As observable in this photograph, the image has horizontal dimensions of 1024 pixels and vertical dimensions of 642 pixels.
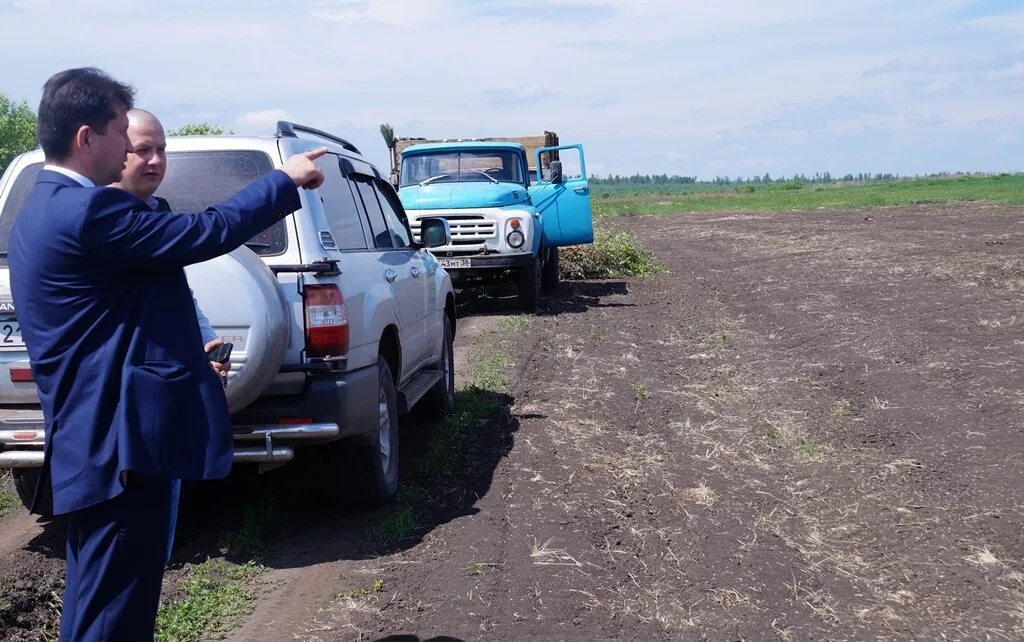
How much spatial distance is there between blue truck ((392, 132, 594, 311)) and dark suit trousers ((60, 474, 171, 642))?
33.7 feet

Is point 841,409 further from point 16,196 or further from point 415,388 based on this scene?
point 16,196

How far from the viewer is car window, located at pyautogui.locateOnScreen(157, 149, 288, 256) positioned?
17.6 feet

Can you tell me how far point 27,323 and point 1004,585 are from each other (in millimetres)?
4158

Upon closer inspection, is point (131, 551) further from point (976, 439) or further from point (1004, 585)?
point (976, 439)

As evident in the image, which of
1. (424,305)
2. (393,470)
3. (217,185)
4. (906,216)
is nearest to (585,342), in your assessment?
(424,305)

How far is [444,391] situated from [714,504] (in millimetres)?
2694

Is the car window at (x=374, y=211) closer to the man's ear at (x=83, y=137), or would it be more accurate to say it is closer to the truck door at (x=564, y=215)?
the man's ear at (x=83, y=137)

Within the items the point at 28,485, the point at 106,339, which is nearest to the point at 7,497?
the point at 28,485

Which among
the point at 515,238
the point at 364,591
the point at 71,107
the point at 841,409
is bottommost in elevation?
the point at 841,409

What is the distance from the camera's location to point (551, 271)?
17.2m

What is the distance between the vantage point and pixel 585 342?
12.0 meters

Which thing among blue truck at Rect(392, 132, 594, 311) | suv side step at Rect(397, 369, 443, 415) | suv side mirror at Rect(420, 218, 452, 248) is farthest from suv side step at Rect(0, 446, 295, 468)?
blue truck at Rect(392, 132, 594, 311)

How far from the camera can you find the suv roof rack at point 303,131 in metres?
5.72

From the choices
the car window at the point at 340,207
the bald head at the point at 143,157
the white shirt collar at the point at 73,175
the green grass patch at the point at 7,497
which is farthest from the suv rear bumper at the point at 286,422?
the white shirt collar at the point at 73,175
